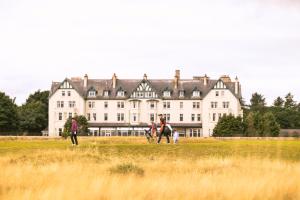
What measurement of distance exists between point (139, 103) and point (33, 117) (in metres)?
24.1

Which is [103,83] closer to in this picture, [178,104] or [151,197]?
[178,104]

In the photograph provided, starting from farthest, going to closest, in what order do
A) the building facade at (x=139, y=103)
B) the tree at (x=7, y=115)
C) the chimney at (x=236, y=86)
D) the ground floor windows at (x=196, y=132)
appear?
the ground floor windows at (x=196, y=132)
the chimney at (x=236, y=86)
the building facade at (x=139, y=103)
the tree at (x=7, y=115)

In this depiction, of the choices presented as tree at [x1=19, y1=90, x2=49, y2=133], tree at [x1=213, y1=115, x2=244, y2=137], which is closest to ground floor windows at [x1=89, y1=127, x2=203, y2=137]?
tree at [x1=213, y1=115, x2=244, y2=137]

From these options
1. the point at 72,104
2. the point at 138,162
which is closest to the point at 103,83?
the point at 72,104

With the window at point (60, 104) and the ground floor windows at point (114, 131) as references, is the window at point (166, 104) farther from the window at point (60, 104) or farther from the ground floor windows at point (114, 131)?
the window at point (60, 104)

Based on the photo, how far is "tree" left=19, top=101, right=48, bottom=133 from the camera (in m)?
123

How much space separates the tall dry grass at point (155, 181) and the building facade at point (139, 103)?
3585 inches

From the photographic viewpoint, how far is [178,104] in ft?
377

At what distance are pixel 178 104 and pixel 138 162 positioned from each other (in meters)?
93.2

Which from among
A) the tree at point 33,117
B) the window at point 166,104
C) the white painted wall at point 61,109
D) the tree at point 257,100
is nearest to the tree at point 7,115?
the white painted wall at point 61,109

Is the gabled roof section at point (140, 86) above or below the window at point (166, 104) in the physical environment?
above

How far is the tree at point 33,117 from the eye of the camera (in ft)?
403

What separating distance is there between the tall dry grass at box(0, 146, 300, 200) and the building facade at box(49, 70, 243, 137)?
299ft

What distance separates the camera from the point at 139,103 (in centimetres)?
11381
